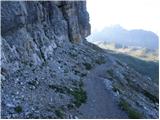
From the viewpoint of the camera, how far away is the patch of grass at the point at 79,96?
46.3 meters

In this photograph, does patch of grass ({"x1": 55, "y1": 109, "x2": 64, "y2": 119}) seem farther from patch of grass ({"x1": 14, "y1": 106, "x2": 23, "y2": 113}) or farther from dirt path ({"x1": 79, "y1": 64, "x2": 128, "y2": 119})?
patch of grass ({"x1": 14, "y1": 106, "x2": 23, "y2": 113})

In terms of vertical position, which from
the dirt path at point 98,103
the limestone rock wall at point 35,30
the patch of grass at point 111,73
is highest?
the limestone rock wall at point 35,30

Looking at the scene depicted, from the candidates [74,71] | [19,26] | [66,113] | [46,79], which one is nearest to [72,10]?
[74,71]

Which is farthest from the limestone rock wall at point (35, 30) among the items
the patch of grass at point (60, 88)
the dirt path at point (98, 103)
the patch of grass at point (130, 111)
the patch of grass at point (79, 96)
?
the patch of grass at point (130, 111)

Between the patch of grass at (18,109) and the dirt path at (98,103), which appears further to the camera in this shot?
the dirt path at (98,103)

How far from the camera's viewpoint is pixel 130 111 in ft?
162

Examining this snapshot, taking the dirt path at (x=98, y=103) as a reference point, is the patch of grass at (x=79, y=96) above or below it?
above

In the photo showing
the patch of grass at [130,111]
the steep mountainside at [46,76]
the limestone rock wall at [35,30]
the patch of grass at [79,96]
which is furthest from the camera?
the limestone rock wall at [35,30]

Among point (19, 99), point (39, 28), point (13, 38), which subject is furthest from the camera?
point (39, 28)

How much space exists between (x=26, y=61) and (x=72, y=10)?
4427cm

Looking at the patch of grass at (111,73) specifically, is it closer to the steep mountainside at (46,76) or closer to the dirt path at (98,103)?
the steep mountainside at (46,76)

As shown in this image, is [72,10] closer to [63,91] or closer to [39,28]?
[39,28]

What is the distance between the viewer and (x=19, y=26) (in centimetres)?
5438

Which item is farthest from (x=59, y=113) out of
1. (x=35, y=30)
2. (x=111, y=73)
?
(x=111, y=73)
